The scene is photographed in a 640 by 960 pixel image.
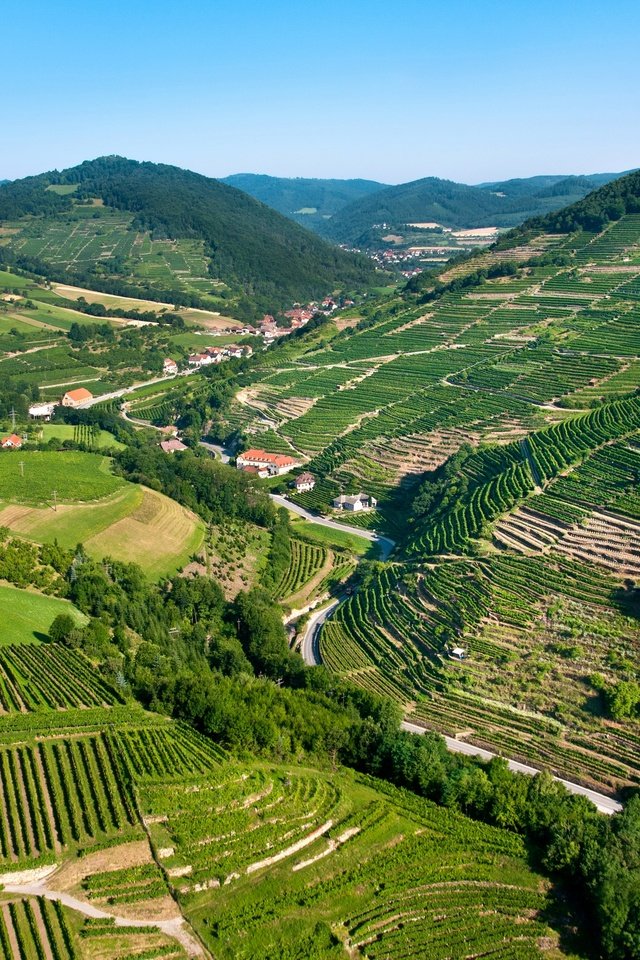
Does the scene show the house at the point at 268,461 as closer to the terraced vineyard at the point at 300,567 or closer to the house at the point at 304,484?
the house at the point at 304,484

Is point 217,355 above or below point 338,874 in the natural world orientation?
above

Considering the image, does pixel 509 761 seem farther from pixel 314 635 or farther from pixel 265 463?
pixel 265 463

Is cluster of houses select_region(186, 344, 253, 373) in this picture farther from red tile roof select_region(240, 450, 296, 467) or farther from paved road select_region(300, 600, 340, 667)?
paved road select_region(300, 600, 340, 667)

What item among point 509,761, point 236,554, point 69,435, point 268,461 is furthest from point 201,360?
point 509,761

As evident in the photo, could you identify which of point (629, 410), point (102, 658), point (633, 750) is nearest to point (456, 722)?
point (633, 750)

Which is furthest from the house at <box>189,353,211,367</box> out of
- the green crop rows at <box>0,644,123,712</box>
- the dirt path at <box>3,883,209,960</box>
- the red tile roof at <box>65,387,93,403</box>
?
the dirt path at <box>3,883,209,960</box>

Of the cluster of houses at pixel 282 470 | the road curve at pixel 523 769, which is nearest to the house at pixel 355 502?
the cluster of houses at pixel 282 470

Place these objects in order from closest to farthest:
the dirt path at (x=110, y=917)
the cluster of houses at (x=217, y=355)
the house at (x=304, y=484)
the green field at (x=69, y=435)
A: the dirt path at (x=110, y=917), the house at (x=304, y=484), the green field at (x=69, y=435), the cluster of houses at (x=217, y=355)

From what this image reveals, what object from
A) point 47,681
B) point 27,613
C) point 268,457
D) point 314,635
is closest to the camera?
point 47,681
